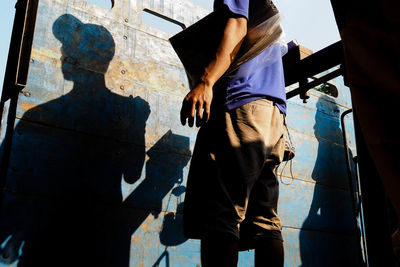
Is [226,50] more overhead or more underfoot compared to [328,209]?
more overhead

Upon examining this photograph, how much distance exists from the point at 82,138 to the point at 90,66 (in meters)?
0.59

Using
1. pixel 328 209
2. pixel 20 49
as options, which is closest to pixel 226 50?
pixel 20 49

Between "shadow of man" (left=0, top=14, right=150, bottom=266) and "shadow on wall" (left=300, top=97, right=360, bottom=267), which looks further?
"shadow on wall" (left=300, top=97, right=360, bottom=267)

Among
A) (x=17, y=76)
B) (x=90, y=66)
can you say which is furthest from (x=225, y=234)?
(x=90, y=66)

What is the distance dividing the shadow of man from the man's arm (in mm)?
1109

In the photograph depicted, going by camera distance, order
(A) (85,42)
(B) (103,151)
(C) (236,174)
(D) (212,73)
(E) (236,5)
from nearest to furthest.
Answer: (C) (236,174) → (D) (212,73) → (E) (236,5) → (B) (103,151) → (A) (85,42)

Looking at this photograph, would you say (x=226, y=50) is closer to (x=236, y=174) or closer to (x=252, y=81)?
(x=252, y=81)

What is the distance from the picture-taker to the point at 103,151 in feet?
9.26

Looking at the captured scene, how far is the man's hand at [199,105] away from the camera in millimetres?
1861

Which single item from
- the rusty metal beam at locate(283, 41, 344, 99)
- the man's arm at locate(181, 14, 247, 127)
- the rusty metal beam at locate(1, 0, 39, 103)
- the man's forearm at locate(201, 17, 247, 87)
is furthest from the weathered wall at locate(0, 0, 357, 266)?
the man's forearm at locate(201, 17, 247, 87)

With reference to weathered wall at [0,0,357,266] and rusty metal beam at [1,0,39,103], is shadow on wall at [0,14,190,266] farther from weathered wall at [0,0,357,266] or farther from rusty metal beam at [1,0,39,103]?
rusty metal beam at [1,0,39,103]

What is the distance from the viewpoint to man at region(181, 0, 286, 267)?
175 cm

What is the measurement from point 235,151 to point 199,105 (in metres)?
0.28

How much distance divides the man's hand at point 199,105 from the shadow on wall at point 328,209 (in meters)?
2.35
